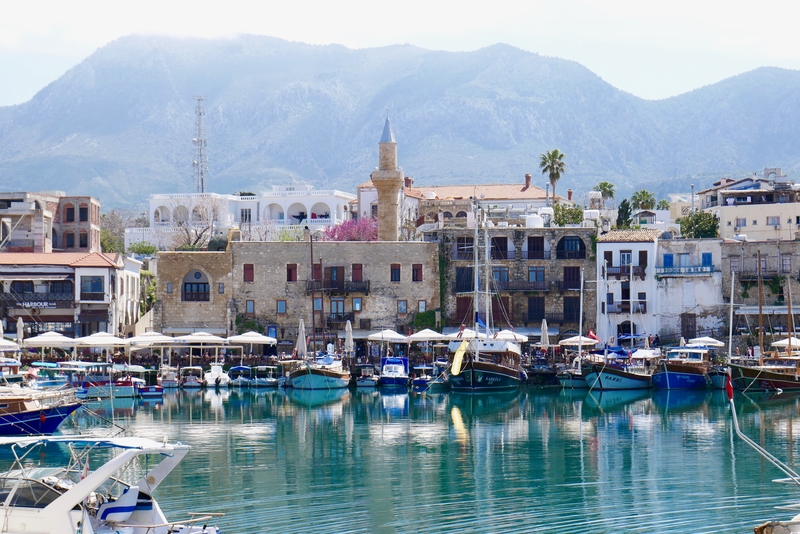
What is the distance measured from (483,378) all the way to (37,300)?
2817 centimetres

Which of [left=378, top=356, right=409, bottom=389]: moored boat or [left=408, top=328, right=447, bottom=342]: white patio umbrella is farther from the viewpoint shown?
[left=408, top=328, right=447, bottom=342]: white patio umbrella

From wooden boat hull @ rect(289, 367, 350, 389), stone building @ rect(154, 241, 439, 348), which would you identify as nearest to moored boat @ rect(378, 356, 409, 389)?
wooden boat hull @ rect(289, 367, 350, 389)

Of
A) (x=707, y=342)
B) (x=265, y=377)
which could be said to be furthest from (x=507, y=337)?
(x=265, y=377)

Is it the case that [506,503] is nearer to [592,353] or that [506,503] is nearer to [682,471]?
[682,471]

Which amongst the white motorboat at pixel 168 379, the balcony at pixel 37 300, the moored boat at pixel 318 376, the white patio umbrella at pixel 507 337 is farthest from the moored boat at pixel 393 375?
the balcony at pixel 37 300

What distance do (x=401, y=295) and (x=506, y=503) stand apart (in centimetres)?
4400

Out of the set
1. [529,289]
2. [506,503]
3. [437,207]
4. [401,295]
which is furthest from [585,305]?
[506,503]

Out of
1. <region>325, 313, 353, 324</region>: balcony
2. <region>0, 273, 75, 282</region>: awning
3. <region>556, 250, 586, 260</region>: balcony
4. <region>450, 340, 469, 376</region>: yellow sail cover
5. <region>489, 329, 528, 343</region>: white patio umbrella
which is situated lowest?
<region>450, 340, 469, 376</region>: yellow sail cover

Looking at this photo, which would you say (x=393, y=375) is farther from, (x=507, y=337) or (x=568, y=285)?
(x=568, y=285)

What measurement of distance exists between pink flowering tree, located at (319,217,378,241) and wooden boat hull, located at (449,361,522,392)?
105ft

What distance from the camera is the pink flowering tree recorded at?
3647 inches

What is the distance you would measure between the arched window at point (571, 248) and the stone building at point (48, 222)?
35089 millimetres

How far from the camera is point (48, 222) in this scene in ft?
274

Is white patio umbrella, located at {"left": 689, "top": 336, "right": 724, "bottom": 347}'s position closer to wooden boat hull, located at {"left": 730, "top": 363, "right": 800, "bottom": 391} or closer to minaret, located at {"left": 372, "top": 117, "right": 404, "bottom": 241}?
wooden boat hull, located at {"left": 730, "top": 363, "right": 800, "bottom": 391}
